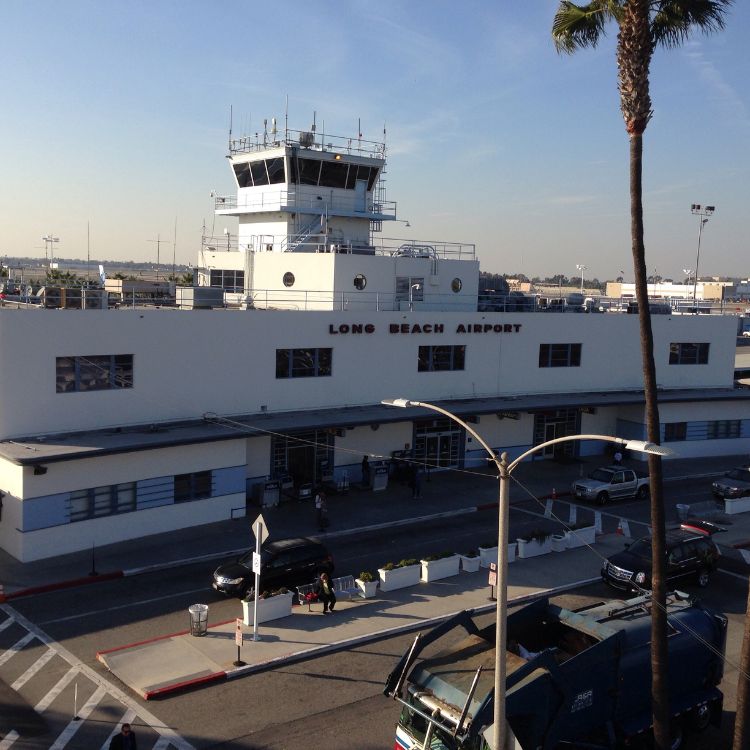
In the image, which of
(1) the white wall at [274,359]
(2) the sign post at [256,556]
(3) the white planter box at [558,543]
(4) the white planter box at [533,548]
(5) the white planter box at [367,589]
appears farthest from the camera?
(3) the white planter box at [558,543]

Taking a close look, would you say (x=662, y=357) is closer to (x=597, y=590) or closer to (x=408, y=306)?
(x=408, y=306)

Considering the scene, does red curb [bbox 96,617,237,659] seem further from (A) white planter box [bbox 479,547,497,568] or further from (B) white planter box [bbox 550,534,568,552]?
(B) white planter box [bbox 550,534,568,552]

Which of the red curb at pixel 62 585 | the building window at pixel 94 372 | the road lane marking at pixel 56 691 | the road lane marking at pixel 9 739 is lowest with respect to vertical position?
the road lane marking at pixel 9 739

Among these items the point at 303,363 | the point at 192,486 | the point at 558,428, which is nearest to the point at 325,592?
the point at 192,486

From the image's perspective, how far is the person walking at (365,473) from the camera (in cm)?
3439

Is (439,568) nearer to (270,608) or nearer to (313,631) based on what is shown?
(313,631)

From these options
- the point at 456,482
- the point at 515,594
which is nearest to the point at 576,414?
the point at 456,482

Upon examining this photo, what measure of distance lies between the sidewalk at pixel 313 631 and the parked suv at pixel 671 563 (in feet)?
3.86

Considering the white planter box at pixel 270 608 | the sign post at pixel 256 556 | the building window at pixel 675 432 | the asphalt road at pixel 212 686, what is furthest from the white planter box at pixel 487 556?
the building window at pixel 675 432

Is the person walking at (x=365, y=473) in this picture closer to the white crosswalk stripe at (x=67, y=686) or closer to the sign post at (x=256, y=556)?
the sign post at (x=256, y=556)

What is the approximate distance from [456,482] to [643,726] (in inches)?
837

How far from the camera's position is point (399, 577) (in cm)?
2316

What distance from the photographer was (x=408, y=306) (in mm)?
37875

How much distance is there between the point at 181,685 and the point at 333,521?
1279 centimetres
